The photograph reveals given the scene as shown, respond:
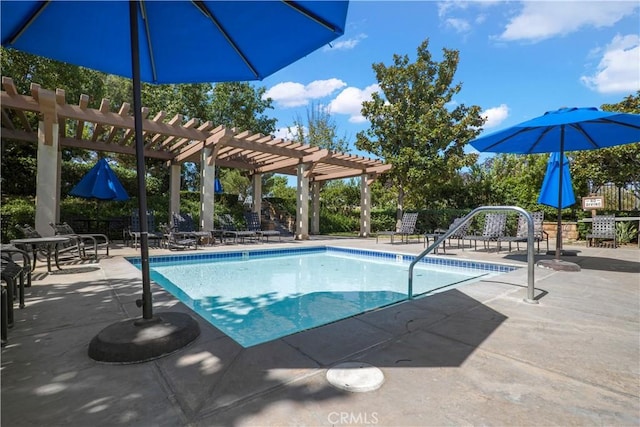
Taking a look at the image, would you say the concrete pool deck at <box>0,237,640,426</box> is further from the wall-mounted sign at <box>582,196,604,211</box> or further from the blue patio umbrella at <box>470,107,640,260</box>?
the wall-mounted sign at <box>582,196,604,211</box>

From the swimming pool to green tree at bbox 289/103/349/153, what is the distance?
56.9 ft

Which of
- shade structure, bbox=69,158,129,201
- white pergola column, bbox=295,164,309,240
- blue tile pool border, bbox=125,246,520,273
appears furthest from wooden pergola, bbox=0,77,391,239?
blue tile pool border, bbox=125,246,520,273

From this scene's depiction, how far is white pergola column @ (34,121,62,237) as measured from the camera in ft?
24.6

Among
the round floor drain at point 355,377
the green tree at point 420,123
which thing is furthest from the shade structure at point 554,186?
the round floor drain at point 355,377

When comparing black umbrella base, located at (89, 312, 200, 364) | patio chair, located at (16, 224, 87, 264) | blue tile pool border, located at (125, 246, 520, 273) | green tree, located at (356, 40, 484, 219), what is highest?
green tree, located at (356, 40, 484, 219)

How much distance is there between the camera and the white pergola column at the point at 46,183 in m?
7.50

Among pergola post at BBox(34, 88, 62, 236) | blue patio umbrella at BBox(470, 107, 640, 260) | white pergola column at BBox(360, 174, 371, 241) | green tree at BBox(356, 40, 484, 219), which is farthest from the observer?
white pergola column at BBox(360, 174, 371, 241)

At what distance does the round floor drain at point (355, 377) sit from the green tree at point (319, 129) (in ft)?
80.7

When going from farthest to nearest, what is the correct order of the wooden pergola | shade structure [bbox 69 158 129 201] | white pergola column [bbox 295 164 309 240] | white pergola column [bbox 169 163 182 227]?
1. white pergola column [bbox 295 164 309 240]
2. white pergola column [bbox 169 163 182 227]
3. shade structure [bbox 69 158 129 201]
4. the wooden pergola

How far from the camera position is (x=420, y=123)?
50.4 feet

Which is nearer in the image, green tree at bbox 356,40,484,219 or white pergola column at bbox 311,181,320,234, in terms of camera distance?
green tree at bbox 356,40,484,219

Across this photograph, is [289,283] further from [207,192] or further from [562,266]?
[207,192]

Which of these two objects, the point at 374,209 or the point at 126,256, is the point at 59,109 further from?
the point at 374,209

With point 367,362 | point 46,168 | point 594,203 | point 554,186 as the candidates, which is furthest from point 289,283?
point 594,203
